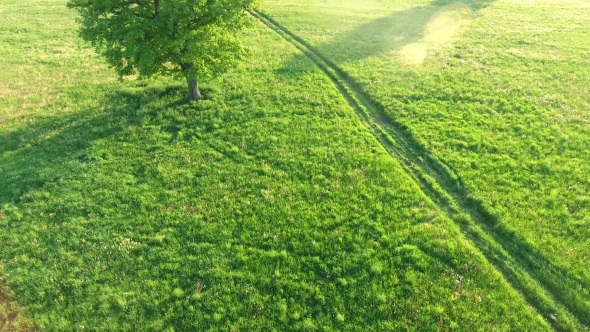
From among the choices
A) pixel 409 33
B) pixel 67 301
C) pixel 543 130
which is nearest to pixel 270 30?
pixel 409 33

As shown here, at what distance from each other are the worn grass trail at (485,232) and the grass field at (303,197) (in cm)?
9

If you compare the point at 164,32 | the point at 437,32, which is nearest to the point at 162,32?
the point at 164,32

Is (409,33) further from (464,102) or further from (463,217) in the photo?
(463,217)

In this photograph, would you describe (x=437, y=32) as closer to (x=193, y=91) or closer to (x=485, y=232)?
(x=193, y=91)

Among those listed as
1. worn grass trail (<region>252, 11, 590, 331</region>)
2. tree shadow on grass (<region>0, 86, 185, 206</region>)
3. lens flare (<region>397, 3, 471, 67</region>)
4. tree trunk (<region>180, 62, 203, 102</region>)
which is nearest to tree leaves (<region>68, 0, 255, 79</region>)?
tree trunk (<region>180, 62, 203, 102</region>)

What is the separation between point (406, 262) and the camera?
52.2 ft

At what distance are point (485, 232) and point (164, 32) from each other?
21557 millimetres

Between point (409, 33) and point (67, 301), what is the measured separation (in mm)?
38771

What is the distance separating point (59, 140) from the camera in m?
24.0

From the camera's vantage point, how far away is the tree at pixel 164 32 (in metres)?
22.6

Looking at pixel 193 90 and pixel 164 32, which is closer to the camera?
pixel 164 32

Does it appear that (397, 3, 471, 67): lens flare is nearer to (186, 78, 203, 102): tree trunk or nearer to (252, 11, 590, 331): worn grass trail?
(252, 11, 590, 331): worn grass trail

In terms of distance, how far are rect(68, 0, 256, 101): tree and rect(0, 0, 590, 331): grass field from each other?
11.1 feet

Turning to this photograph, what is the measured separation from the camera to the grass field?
14609mm
